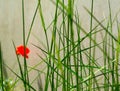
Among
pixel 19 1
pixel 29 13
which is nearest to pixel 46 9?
pixel 29 13

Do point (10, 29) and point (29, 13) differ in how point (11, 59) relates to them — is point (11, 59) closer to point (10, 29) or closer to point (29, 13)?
point (10, 29)

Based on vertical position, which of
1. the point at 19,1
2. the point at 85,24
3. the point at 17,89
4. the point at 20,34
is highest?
the point at 19,1

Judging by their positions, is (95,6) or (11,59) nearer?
(95,6)

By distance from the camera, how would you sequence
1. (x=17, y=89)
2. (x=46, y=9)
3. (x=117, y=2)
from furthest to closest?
(x=17, y=89) < (x=46, y=9) < (x=117, y=2)

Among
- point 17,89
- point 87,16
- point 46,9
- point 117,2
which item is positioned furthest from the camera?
point 17,89

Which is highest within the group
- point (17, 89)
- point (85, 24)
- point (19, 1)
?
point (19, 1)

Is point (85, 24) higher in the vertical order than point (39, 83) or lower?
higher

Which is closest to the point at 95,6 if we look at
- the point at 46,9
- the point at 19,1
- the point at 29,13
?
the point at 46,9

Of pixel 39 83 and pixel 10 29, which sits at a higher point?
pixel 10 29

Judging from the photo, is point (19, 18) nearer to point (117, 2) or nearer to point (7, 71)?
point (7, 71)
